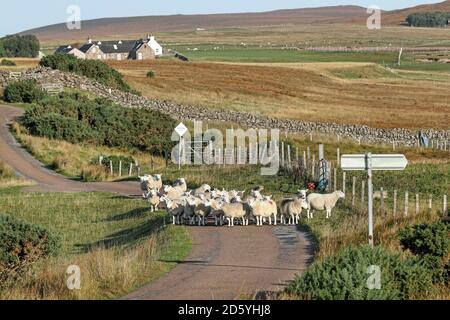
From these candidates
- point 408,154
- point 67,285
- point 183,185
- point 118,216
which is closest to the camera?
point 67,285

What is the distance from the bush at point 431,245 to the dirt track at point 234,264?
1.94 meters

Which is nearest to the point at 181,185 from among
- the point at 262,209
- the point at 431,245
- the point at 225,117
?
the point at 262,209

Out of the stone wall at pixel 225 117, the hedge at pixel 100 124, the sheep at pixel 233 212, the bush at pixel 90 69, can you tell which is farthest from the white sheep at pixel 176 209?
the bush at pixel 90 69

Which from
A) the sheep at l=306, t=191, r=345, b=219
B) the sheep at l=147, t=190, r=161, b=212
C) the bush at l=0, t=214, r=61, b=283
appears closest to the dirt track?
the sheep at l=306, t=191, r=345, b=219

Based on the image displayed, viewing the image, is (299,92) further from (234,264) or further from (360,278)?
(360,278)

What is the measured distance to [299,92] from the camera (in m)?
101

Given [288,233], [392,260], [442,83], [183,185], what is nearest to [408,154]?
[183,185]

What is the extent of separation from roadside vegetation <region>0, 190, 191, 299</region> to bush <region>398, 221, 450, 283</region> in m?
A: 4.36

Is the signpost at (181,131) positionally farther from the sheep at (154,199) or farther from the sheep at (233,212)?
the sheep at (233,212)

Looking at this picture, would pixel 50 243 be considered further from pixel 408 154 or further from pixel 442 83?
pixel 442 83

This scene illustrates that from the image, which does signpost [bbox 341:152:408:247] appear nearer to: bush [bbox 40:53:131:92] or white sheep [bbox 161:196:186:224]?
white sheep [bbox 161:196:186:224]

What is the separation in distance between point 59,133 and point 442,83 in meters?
74.2
